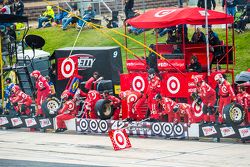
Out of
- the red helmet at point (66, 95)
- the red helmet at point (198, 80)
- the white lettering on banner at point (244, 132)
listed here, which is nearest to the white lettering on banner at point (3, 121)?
the red helmet at point (66, 95)

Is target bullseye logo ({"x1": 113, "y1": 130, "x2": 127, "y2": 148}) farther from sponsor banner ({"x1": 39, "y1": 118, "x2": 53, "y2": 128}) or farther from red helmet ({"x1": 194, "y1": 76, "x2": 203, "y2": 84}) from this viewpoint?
sponsor banner ({"x1": 39, "y1": 118, "x2": 53, "y2": 128})

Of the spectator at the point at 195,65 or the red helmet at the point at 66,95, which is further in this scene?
the red helmet at the point at 66,95

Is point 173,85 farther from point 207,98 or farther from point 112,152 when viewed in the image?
point 112,152

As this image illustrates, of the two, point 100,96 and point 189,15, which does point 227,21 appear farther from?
point 100,96

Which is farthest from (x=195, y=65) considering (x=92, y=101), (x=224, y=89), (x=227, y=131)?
(x=92, y=101)

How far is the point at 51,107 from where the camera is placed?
2758cm

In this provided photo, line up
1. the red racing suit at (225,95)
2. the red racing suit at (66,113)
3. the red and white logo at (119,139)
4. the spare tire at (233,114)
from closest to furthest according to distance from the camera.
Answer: the red and white logo at (119,139) < the spare tire at (233,114) < the red racing suit at (225,95) < the red racing suit at (66,113)

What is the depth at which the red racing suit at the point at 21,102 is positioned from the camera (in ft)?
93.7

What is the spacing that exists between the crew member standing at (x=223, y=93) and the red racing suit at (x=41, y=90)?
599 centimetres

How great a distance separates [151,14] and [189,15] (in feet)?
5.48

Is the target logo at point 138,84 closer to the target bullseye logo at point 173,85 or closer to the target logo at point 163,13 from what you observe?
the target bullseye logo at point 173,85

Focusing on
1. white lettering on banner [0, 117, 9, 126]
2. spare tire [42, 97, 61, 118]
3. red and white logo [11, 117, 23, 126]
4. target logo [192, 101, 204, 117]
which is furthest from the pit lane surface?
white lettering on banner [0, 117, 9, 126]

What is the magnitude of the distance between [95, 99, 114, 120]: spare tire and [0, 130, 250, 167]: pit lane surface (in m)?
0.64

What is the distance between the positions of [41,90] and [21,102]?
2.86ft
